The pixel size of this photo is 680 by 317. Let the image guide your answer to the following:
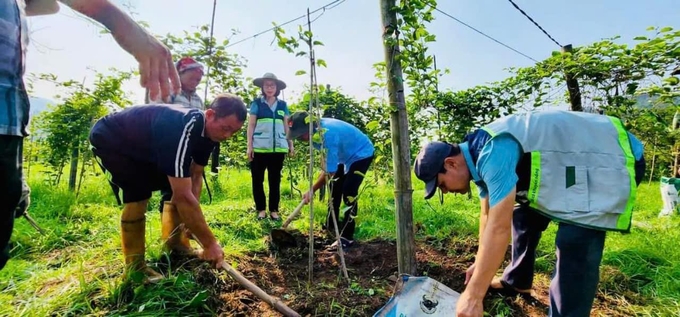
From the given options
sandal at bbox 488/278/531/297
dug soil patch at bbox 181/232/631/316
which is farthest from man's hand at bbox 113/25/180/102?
sandal at bbox 488/278/531/297

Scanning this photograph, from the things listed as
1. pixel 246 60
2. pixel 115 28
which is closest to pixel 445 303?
pixel 115 28

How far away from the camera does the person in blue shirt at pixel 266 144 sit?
430 centimetres

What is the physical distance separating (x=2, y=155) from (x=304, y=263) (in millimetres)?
2613

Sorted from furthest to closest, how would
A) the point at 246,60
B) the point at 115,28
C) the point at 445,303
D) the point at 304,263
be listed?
the point at 246,60 < the point at 304,263 < the point at 445,303 < the point at 115,28

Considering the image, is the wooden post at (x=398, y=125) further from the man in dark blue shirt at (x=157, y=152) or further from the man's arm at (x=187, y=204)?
the man's arm at (x=187, y=204)

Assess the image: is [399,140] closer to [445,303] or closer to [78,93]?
[445,303]

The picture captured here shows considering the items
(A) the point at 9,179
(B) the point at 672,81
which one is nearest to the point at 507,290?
(B) the point at 672,81

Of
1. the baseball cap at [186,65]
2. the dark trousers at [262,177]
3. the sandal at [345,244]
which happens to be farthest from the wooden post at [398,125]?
the dark trousers at [262,177]

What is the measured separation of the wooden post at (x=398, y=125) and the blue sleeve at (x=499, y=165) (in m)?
0.59

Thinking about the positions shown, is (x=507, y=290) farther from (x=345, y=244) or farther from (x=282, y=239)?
(x=282, y=239)

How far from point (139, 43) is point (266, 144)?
3.32 meters

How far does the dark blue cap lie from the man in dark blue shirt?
3.73ft

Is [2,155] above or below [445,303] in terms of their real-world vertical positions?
above

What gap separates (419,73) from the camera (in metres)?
2.29
